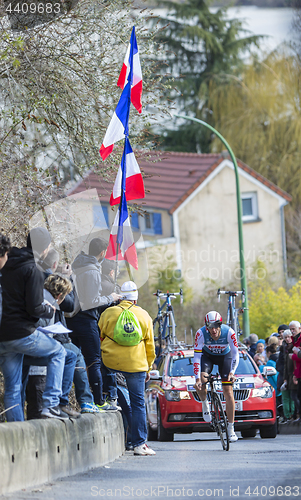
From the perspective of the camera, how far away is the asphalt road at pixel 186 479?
5.75 meters

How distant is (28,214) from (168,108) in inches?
112

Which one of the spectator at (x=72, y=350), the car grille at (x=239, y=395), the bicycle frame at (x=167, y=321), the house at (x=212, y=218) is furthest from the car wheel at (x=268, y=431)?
the house at (x=212, y=218)

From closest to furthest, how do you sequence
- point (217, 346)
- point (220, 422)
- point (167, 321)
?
point (220, 422), point (217, 346), point (167, 321)

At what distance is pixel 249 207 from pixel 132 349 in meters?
32.7

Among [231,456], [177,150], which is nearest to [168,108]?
[231,456]

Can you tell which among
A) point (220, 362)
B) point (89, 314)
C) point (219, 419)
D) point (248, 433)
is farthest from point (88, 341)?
point (248, 433)

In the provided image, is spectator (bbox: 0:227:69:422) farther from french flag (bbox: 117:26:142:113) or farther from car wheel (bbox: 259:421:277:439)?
car wheel (bbox: 259:421:277:439)

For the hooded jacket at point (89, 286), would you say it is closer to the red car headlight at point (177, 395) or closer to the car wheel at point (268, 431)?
the red car headlight at point (177, 395)

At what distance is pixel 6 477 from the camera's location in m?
5.40

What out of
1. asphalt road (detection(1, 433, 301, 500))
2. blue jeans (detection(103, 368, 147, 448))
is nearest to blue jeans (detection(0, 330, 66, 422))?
asphalt road (detection(1, 433, 301, 500))

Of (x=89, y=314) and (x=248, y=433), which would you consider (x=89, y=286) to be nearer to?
(x=89, y=314)

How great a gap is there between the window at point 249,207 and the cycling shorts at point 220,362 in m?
29.2

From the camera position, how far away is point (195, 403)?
42.0 ft

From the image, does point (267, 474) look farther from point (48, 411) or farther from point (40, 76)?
point (40, 76)
